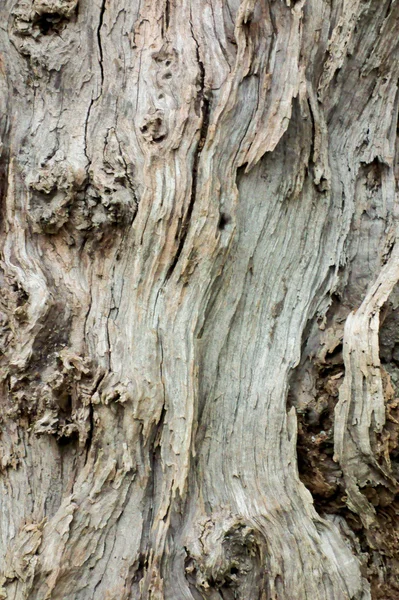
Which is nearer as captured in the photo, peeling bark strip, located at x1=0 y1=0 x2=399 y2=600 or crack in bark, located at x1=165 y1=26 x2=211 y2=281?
peeling bark strip, located at x1=0 y1=0 x2=399 y2=600

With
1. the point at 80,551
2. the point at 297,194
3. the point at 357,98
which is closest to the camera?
the point at 80,551

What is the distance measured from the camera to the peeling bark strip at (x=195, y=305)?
2.05 m

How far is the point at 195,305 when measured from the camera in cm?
218

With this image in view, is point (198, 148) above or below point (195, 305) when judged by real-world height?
above

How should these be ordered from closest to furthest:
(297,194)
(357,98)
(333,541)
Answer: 1. (333,541)
2. (297,194)
3. (357,98)

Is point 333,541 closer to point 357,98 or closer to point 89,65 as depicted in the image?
point 357,98

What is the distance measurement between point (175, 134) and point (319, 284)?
2.85 ft

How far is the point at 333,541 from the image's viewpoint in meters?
2.15

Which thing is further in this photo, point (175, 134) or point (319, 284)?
point (319, 284)

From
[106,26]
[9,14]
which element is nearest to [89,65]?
[106,26]

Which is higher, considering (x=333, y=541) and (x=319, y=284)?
(x=319, y=284)

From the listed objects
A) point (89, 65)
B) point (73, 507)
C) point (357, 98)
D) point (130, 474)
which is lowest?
point (73, 507)

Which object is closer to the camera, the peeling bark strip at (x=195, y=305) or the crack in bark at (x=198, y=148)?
the peeling bark strip at (x=195, y=305)

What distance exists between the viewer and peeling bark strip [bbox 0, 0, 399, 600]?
6.73 feet
